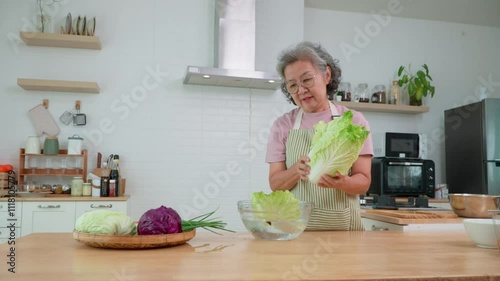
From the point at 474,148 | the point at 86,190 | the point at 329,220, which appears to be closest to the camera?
the point at 329,220

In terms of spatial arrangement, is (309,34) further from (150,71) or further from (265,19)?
(150,71)

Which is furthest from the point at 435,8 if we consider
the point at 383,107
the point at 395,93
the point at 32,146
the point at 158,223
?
the point at 158,223

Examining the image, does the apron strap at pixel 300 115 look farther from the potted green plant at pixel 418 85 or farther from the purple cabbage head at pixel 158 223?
the potted green plant at pixel 418 85

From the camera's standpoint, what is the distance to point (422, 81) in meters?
5.41

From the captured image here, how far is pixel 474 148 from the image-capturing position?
512 centimetres

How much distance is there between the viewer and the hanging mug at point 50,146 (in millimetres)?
4273

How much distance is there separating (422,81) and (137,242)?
5004 mm

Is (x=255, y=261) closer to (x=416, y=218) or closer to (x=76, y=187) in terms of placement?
(x=416, y=218)

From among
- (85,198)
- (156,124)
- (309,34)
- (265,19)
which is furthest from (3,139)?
(309,34)

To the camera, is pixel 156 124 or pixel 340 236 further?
pixel 156 124

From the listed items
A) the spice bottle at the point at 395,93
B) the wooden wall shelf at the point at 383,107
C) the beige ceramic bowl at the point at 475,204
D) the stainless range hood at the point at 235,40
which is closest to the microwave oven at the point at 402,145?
the wooden wall shelf at the point at 383,107

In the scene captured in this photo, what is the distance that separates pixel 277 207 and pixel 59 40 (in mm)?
3681

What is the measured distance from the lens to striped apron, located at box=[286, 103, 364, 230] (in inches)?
80.1

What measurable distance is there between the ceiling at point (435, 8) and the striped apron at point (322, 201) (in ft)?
11.7
